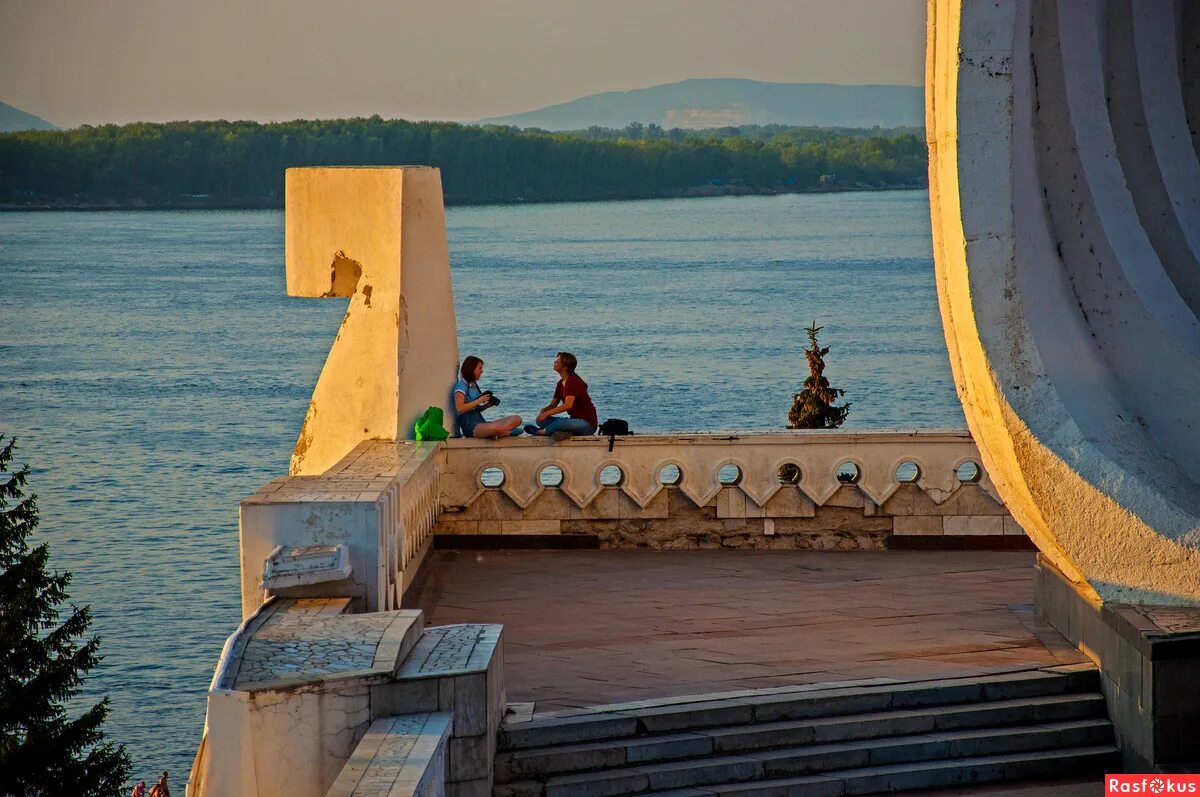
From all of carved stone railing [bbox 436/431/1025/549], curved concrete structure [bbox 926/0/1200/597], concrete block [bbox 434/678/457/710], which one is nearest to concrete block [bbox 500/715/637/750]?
concrete block [bbox 434/678/457/710]

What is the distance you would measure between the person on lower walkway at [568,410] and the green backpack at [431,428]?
0.75 m

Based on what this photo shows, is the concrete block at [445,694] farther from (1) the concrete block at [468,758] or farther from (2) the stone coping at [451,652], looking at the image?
(1) the concrete block at [468,758]

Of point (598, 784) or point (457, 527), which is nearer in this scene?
point (598, 784)

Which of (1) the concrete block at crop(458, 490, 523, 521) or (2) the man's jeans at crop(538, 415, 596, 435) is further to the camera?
(2) the man's jeans at crop(538, 415, 596, 435)

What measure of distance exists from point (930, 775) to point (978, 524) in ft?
15.0

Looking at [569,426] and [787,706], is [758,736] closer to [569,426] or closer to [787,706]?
[787,706]

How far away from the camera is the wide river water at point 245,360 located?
35250 millimetres

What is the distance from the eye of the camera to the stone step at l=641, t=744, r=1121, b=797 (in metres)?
8.48

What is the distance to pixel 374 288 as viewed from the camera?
513 inches

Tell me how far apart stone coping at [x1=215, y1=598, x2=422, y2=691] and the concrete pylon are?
417 cm

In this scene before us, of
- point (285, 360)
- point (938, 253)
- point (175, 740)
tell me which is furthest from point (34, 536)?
point (938, 253)

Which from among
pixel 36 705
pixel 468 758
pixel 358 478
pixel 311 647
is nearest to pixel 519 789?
pixel 468 758

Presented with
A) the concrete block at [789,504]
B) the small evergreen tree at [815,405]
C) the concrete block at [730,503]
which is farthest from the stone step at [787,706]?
the small evergreen tree at [815,405]

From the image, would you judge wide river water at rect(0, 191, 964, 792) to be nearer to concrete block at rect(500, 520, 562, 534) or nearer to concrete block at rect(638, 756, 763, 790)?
concrete block at rect(500, 520, 562, 534)
